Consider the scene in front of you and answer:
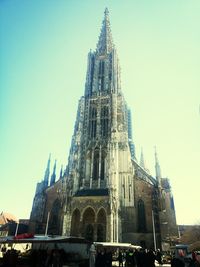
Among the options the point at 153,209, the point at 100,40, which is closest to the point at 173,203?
the point at 153,209

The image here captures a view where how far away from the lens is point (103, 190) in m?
30.1

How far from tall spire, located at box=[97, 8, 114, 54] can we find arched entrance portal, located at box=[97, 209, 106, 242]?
32993 mm

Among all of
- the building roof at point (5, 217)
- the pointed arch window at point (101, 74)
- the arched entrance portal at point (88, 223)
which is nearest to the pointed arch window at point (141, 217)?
the arched entrance portal at point (88, 223)

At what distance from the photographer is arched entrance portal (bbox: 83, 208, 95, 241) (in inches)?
1107

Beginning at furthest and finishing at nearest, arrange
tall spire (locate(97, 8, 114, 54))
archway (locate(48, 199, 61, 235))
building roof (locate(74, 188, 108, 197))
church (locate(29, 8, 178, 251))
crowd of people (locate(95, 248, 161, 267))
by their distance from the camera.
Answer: tall spire (locate(97, 8, 114, 54)) < archway (locate(48, 199, 61, 235)) < building roof (locate(74, 188, 108, 197)) < church (locate(29, 8, 178, 251)) < crowd of people (locate(95, 248, 161, 267))

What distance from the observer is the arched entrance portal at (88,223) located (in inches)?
1107

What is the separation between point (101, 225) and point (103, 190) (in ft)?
14.7

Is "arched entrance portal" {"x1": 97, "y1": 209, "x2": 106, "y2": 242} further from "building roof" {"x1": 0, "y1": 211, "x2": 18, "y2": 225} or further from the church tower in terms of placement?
"building roof" {"x1": 0, "y1": 211, "x2": 18, "y2": 225}

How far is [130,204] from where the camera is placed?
2989 cm

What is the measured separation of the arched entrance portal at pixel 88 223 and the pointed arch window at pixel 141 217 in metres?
6.41

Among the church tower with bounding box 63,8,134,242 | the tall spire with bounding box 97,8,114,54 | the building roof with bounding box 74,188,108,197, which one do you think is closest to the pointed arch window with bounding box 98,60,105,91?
the church tower with bounding box 63,8,134,242

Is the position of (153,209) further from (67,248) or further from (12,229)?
(12,229)

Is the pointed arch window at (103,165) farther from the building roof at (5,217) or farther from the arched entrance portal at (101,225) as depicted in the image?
the building roof at (5,217)

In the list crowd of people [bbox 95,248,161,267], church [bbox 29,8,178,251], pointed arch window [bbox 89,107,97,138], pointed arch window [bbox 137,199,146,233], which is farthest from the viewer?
pointed arch window [bbox 89,107,97,138]
